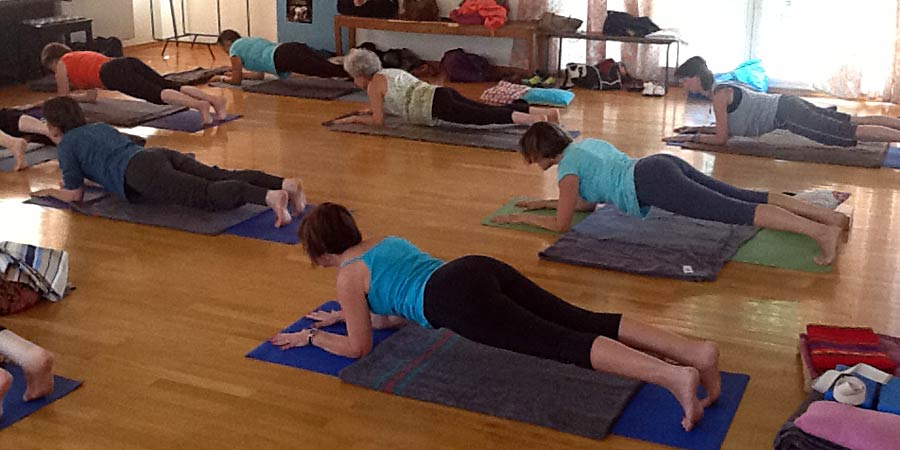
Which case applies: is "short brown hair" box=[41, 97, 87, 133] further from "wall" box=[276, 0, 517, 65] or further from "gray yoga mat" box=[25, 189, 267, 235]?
"wall" box=[276, 0, 517, 65]

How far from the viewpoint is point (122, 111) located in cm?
673

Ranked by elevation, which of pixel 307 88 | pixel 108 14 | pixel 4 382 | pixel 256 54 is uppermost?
pixel 108 14

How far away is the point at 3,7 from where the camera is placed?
24.9 ft

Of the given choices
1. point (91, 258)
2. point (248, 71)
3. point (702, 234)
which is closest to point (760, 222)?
point (702, 234)

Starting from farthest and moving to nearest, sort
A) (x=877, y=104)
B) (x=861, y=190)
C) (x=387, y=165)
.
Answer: (x=877, y=104)
(x=387, y=165)
(x=861, y=190)

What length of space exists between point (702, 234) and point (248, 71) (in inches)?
200

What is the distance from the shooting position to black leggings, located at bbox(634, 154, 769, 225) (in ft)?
13.1

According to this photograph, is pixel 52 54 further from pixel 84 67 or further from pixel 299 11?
pixel 299 11

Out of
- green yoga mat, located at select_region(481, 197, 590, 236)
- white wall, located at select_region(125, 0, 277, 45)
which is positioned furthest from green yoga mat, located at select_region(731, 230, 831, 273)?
white wall, located at select_region(125, 0, 277, 45)

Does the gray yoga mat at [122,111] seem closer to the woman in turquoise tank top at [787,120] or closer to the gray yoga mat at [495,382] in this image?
the woman in turquoise tank top at [787,120]

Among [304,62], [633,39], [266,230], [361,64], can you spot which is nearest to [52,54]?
[304,62]

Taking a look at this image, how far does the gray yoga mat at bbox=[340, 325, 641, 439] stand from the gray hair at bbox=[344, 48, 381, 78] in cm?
324

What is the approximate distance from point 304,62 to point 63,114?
2998mm

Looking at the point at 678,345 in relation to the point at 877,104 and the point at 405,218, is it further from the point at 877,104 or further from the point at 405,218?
the point at 877,104
